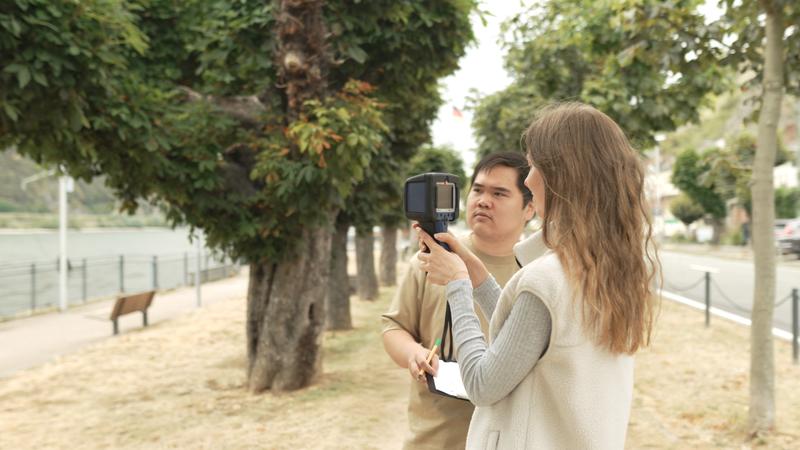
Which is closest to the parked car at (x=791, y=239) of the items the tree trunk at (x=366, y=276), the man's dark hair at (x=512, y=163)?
the tree trunk at (x=366, y=276)

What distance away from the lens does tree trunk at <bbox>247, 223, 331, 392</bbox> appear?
7.54 m

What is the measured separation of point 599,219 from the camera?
1.52m

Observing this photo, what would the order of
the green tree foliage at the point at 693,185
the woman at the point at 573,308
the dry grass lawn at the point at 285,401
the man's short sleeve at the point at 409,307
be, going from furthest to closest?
the green tree foliage at the point at 693,185 < the dry grass lawn at the point at 285,401 < the man's short sleeve at the point at 409,307 < the woman at the point at 573,308

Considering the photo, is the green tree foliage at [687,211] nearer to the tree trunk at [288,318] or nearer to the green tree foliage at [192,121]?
the tree trunk at [288,318]

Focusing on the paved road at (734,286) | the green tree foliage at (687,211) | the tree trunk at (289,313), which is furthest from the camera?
the green tree foliage at (687,211)

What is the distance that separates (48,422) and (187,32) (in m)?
4.31

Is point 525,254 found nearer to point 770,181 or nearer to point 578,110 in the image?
point 578,110

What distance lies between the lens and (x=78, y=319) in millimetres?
14789

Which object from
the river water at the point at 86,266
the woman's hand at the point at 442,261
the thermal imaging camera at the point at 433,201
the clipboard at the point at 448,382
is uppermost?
the thermal imaging camera at the point at 433,201

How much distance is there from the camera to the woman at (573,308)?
1.47 metres

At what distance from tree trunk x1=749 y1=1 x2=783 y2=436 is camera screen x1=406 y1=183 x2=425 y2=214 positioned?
179 inches

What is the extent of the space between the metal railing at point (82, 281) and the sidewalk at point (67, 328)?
1051mm

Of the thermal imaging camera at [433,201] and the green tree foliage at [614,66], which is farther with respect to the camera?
the green tree foliage at [614,66]

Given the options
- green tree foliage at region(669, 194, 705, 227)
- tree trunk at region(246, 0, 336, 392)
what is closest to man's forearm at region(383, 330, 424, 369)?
tree trunk at region(246, 0, 336, 392)
